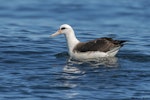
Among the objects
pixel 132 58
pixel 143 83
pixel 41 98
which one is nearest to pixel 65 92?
pixel 41 98

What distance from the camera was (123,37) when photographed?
74.0ft

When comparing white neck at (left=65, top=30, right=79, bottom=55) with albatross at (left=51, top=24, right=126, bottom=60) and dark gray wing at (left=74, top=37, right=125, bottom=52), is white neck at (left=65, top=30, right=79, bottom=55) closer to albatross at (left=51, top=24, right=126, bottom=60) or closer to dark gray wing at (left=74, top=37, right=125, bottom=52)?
albatross at (left=51, top=24, right=126, bottom=60)

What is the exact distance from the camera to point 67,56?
60.7 ft

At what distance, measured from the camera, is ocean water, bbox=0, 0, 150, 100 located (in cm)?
1371

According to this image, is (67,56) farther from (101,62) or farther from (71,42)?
(101,62)

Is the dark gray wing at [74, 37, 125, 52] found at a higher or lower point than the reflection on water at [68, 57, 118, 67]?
higher

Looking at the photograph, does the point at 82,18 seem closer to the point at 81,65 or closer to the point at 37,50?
the point at 37,50

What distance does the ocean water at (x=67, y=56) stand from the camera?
13711mm

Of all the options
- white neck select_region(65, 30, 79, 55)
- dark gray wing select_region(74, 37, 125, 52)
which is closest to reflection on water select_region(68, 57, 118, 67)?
dark gray wing select_region(74, 37, 125, 52)

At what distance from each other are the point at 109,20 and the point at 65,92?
14.7 meters

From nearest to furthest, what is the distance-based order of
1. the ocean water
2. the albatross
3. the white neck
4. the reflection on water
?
the ocean water
the reflection on water
the albatross
the white neck

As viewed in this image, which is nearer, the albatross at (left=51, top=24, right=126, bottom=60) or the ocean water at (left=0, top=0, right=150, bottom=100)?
the ocean water at (left=0, top=0, right=150, bottom=100)

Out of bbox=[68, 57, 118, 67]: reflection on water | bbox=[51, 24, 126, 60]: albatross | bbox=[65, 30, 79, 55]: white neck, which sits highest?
bbox=[65, 30, 79, 55]: white neck

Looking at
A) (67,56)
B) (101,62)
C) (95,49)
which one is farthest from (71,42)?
(101,62)
